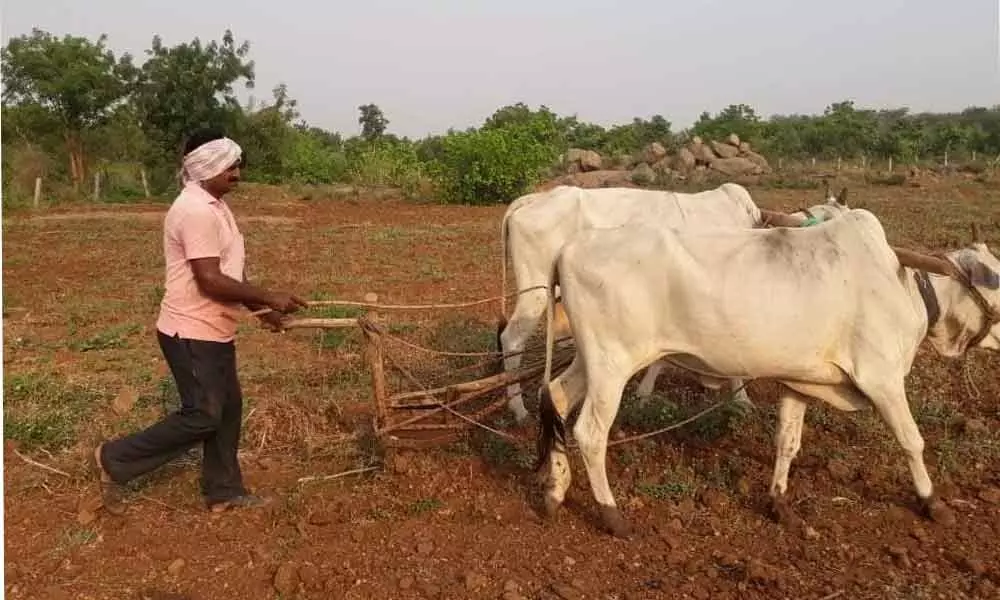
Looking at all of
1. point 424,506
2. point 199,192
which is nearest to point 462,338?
point 424,506

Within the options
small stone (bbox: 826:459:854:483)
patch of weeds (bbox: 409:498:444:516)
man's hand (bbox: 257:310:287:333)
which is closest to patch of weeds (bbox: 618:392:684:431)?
small stone (bbox: 826:459:854:483)

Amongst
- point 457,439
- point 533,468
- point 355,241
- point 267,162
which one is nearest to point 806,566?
point 533,468

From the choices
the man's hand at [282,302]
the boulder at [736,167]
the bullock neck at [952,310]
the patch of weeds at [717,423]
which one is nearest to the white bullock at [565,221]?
the patch of weeds at [717,423]

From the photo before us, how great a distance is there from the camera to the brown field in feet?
12.8

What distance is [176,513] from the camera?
15.4 feet

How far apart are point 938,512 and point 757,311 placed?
58.1 inches

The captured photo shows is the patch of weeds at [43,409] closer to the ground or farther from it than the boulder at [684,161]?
closer to the ground

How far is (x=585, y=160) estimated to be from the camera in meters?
35.1

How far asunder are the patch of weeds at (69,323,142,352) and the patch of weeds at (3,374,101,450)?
40.1 inches

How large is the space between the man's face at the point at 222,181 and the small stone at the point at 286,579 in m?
1.91

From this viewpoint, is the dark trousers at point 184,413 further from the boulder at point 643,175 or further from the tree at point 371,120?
the tree at point 371,120

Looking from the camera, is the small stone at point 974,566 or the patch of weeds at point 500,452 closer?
the small stone at point 974,566

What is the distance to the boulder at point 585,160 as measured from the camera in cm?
3478

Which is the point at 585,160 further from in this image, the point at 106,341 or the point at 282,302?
the point at 282,302
